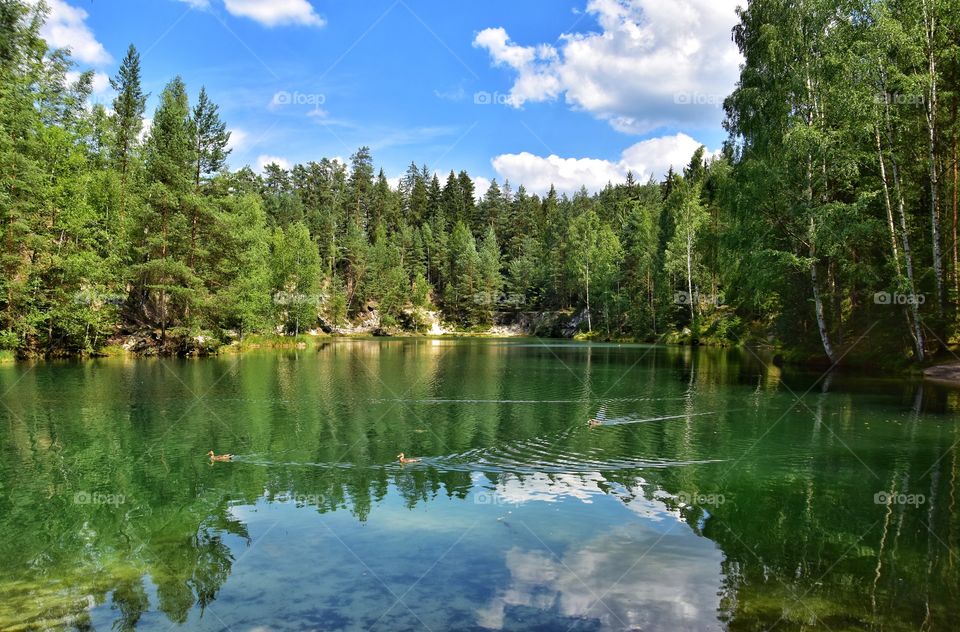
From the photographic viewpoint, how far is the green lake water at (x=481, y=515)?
874 centimetres

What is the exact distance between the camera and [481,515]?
1301cm

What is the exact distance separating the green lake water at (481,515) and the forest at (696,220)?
402 inches

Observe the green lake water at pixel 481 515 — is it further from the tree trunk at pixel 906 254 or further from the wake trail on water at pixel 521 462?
the tree trunk at pixel 906 254

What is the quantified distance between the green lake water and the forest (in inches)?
402

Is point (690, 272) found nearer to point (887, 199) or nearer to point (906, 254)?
point (887, 199)

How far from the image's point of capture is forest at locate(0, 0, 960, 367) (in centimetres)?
3300

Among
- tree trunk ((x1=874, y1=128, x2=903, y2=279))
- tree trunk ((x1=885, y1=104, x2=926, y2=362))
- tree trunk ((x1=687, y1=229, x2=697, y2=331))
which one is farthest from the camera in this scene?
tree trunk ((x1=687, y1=229, x2=697, y2=331))

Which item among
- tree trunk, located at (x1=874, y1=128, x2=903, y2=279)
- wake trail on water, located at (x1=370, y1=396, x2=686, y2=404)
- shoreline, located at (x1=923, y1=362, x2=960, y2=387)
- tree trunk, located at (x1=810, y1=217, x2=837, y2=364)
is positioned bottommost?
wake trail on water, located at (x1=370, y1=396, x2=686, y2=404)

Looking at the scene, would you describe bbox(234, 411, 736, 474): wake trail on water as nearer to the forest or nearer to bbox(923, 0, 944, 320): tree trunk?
the forest

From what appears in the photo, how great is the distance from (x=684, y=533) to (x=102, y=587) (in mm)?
10187

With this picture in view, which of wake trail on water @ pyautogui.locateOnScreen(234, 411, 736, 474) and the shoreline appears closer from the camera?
wake trail on water @ pyautogui.locateOnScreen(234, 411, 736, 474)

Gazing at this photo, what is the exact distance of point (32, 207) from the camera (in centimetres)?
4356

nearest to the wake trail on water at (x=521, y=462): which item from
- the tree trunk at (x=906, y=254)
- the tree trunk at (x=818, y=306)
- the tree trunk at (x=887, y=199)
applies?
the tree trunk at (x=906, y=254)

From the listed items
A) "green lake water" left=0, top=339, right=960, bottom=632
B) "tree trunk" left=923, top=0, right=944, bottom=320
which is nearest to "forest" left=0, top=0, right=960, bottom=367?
"tree trunk" left=923, top=0, right=944, bottom=320
